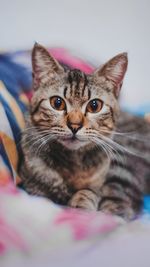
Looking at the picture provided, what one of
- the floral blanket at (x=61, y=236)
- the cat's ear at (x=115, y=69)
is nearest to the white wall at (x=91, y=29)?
the cat's ear at (x=115, y=69)

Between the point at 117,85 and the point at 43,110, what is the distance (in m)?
0.18

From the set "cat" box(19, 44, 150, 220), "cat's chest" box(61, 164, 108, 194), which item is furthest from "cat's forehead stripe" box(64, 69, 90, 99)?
"cat's chest" box(61, 164, 108, 194)

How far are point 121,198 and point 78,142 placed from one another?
0.16 metres

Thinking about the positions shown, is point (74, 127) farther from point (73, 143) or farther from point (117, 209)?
point (117, 209)

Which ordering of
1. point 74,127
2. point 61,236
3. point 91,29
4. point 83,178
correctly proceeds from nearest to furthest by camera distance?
point 61,236 < point 74,127 < point 83,178 < point 91,29

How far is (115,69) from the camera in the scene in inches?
38.2

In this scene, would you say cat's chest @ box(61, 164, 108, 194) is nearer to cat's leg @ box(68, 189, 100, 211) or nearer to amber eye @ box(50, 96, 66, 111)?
cat's leg @ box(68, 189, 100, 211)

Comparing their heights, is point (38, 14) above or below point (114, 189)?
above

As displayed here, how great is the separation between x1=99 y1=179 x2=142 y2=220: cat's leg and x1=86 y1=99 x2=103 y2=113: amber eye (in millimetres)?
173

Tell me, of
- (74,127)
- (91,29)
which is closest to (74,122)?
(74,127)

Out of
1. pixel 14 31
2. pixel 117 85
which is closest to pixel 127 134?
pixel 117 85

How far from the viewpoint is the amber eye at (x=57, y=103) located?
93 centimetres

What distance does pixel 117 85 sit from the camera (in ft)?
3.26

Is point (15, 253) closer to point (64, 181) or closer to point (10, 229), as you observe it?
point (10, 229)
